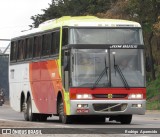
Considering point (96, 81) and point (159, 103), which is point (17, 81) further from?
point (159, 103)

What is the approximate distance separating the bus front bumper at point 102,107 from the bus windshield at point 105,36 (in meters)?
1.99

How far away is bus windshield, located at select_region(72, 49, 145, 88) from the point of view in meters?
26.6

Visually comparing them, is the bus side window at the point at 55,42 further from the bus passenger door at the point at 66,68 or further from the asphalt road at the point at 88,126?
the asphalt road at the point at 88,126

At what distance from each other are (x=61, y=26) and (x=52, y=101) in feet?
9.21

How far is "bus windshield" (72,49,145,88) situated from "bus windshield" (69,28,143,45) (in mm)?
339

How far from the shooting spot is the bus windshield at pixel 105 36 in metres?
27.0

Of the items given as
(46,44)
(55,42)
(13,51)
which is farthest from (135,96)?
(13,51)

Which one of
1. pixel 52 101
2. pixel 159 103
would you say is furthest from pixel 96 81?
pixel 159 103

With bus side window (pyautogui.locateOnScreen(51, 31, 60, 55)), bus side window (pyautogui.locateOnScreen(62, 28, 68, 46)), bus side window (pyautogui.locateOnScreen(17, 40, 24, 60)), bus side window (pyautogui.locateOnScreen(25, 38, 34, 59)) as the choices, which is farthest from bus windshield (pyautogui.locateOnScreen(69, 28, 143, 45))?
bus side window (pyautogui.locateOnScreen(17, 40, 24, 60))

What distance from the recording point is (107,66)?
26734mm

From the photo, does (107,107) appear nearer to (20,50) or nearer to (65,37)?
(65,37)

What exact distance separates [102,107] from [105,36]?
2.44 meters

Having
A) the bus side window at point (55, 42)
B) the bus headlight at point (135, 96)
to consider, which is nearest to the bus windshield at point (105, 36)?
the bus side window at point (55, 42)

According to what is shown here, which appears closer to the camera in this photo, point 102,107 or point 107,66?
point 102,107
